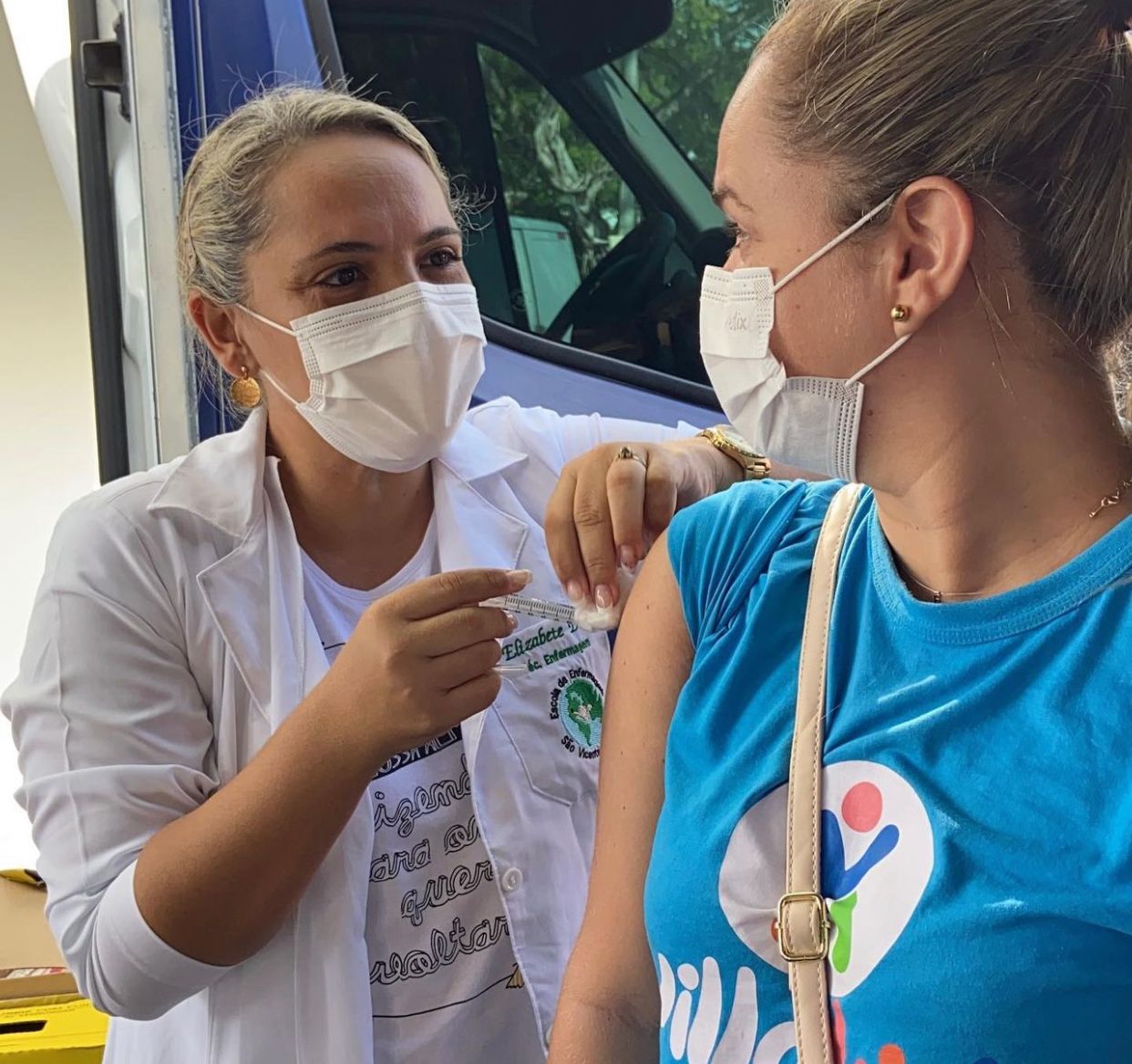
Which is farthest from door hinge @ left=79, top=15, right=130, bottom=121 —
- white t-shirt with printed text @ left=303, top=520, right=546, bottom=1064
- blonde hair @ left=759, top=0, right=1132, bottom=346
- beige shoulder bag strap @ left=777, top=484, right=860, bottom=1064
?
beige shoulder bag strap @ left=777, top=484, right=860, bottom=1064

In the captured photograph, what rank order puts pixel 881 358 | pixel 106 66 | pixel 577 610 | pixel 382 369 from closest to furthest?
pixel 881 358
pixel 577 610
pixel 382 369
pixel 106 66

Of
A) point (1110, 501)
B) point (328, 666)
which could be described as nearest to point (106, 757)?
point (328, 666)

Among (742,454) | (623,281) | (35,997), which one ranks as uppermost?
(623,281)

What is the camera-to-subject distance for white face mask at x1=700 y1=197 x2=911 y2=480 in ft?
3.73

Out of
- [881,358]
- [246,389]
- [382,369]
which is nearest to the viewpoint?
[881,358]

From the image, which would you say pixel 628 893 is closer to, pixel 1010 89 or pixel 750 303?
pixel 750 303

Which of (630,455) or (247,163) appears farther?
(247,163)

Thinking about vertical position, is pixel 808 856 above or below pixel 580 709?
below

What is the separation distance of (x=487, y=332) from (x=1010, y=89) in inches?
63.4

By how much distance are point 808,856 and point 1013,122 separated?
65cm

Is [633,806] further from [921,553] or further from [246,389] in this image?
[246,389]

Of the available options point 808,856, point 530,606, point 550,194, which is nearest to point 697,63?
point 550,194

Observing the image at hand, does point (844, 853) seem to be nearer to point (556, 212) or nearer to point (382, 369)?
point (382, 369)

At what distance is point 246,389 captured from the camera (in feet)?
6.08
